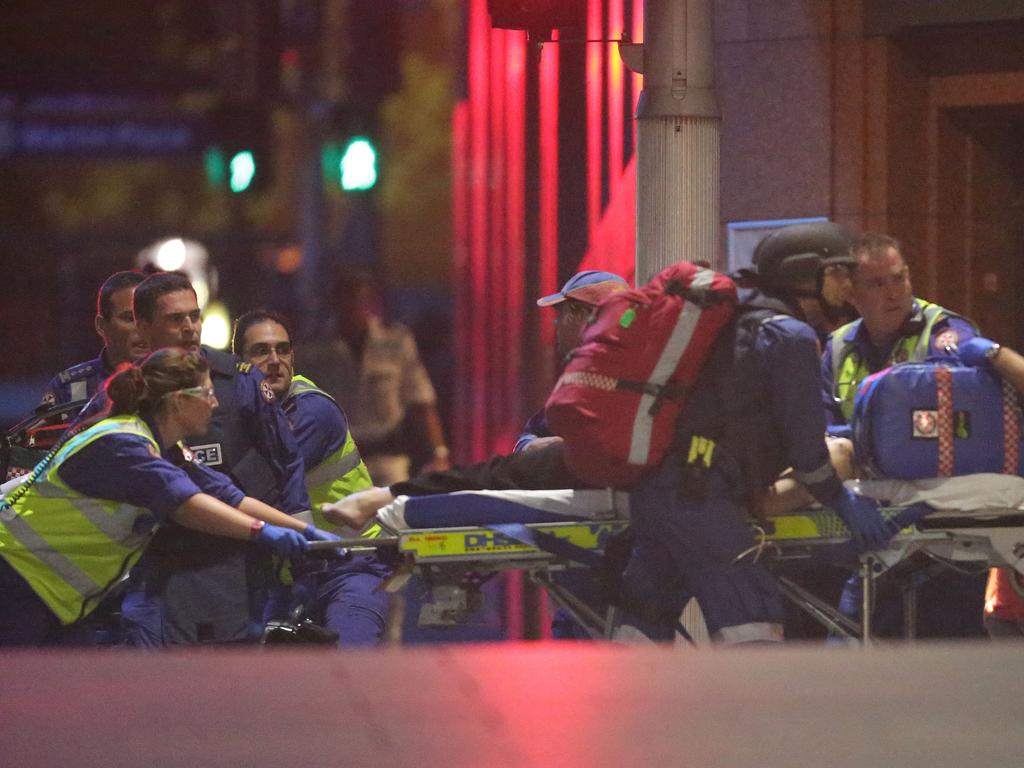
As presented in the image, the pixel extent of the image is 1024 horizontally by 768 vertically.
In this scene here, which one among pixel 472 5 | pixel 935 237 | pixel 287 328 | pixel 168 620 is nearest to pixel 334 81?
pixel 472 5

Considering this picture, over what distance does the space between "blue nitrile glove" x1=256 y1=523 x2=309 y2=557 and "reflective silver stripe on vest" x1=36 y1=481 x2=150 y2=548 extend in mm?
425

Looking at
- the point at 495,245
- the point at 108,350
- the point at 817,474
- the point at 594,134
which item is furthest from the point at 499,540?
the point at 495,245

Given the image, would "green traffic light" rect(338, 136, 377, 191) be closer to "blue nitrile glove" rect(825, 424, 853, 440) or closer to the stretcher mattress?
"blue nitrile glove" rect(825, 424, 853, 440)

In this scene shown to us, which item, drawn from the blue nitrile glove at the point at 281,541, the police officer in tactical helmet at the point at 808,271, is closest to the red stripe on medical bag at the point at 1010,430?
the police officer in tactical helmet at the point at 808,271

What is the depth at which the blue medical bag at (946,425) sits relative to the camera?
712 cm

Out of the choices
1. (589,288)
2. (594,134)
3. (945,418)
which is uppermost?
(594,134)

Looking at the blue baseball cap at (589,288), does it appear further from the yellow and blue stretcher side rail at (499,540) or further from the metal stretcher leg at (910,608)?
the metal stretcher leg at (910,608)

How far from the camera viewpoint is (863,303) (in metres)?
7.62

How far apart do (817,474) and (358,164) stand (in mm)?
7973

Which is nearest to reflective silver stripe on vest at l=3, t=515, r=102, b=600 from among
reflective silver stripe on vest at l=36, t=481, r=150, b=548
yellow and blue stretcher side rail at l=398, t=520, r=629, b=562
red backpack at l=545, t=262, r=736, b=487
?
reflective silver stripe on vest at l=36, t=481, r=150, b=548

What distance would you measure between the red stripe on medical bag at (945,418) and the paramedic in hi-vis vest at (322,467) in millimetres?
2021

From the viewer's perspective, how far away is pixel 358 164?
1420cm

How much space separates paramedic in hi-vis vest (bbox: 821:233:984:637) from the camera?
755cm

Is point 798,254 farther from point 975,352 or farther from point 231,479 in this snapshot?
point 231,479
